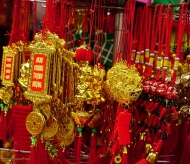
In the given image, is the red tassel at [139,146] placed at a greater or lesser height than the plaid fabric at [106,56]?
lesser

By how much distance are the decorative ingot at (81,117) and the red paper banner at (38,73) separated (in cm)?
13

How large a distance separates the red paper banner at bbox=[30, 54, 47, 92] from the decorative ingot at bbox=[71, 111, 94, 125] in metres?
0.13

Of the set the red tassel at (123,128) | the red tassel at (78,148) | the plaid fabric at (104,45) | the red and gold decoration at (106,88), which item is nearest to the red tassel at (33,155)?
the red and gold decoration at (106,88)

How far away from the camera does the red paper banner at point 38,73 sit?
98cm

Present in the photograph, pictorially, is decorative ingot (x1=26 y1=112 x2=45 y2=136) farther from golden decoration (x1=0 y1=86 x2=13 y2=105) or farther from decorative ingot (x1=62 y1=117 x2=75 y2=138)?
golden decoration (x1=0 y1=86 x2=13 y2=105)

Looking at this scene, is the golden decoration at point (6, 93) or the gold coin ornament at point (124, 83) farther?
the golden decoration at point (6, 93)

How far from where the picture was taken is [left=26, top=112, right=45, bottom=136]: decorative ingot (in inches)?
39.4

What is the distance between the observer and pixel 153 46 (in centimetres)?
106

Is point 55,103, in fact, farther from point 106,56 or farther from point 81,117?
point 106,56

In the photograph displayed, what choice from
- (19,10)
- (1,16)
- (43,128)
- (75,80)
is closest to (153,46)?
(75,80)

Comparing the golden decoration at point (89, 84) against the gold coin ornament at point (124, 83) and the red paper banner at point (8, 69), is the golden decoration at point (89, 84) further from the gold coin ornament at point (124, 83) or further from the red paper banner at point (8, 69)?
the red paper banner at point (8, 69)

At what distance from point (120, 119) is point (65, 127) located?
0.55 feet

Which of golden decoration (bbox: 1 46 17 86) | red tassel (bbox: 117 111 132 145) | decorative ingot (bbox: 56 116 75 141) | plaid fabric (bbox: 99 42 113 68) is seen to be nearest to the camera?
red tassel (bbox: 117 111 132 145)

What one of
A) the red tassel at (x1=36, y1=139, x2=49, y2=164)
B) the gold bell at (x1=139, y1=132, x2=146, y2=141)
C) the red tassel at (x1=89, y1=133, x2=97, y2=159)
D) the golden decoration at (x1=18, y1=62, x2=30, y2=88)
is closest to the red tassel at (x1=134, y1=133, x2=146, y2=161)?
the gold bell at (x1=139, y1=132, x2=146, y2=141)
